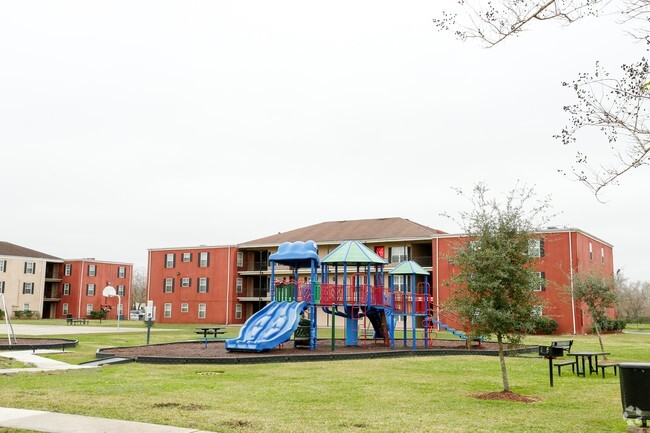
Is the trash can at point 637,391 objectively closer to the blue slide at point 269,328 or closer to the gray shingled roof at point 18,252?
the blue slide at point 269,328

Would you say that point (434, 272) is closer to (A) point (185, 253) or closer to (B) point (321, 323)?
(B) point (321, 323)

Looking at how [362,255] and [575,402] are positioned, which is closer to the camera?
[575,402]

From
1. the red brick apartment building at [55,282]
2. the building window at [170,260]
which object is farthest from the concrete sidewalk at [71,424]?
the red brick apartment building at [55,282]

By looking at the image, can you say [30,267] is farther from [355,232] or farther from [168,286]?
[355,232]

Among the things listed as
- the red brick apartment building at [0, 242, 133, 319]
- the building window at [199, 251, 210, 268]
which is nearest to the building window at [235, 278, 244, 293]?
the building window at [199, 251, 210, 268]

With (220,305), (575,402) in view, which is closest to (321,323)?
(220,305)

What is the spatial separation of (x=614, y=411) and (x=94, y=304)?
7987 centimetres

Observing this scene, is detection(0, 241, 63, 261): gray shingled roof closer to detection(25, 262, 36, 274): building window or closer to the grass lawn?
detection(25, 262, 36, 274): building window

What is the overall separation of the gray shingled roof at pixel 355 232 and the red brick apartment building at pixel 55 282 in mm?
30674

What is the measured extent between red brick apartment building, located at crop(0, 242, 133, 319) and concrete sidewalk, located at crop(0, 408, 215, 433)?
73885 millimetres

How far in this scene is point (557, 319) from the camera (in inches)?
1759

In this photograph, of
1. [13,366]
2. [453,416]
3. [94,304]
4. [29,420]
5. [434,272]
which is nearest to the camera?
[29,420]

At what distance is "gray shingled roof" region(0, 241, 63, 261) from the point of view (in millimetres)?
77256

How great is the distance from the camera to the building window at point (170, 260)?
216 ft
